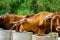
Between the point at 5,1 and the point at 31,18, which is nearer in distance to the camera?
the point at 31,18

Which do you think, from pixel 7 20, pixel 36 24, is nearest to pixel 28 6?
pixel 7 20

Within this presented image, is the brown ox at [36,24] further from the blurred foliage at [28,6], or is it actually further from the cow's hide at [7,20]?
the blurred foliage at [28,6]

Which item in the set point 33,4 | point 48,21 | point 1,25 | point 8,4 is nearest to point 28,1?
point 33,4

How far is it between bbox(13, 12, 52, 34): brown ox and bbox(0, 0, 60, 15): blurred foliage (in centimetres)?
177

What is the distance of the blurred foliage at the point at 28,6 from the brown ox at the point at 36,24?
1.77 meters

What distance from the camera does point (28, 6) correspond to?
7.02 m

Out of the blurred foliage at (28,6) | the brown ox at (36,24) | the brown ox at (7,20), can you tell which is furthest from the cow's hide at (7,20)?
the blurred foliage at (28,6)

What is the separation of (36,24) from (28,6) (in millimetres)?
3081

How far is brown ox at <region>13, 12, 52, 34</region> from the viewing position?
3.81 meters

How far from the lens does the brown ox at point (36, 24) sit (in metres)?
3.81

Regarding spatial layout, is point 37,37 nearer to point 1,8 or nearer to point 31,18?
point 31,18

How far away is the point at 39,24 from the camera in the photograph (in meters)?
3.82

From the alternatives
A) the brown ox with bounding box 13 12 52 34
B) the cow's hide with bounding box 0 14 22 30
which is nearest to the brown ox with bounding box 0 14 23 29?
the cow's hide with bounding box 0 14 22 30

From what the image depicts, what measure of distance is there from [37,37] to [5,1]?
17.4 feet
